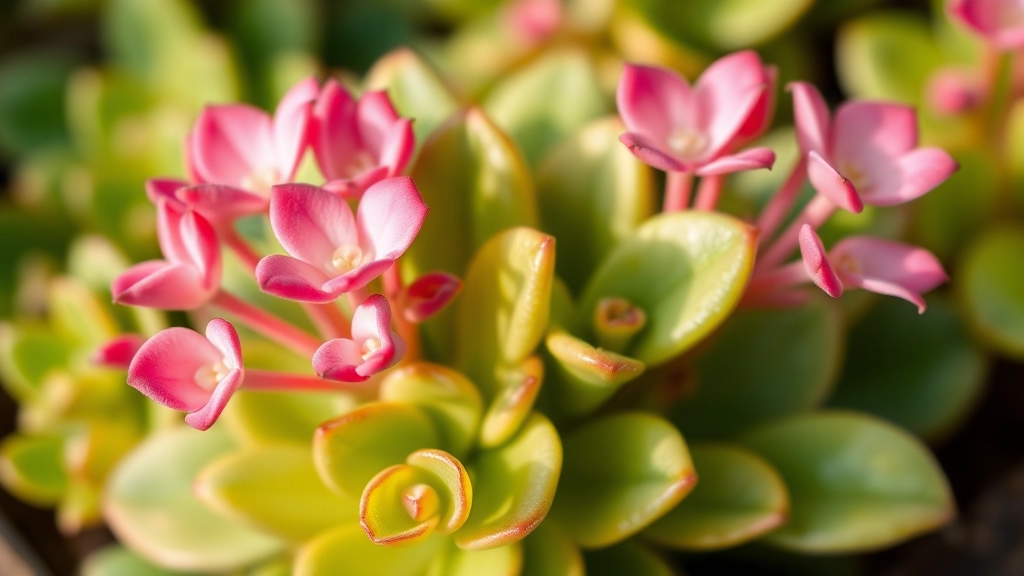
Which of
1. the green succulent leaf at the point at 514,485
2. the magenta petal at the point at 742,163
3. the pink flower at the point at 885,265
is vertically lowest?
the green succulent leaf at the point at 514,485

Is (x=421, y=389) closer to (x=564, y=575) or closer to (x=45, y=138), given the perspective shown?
(x=564, y=575)

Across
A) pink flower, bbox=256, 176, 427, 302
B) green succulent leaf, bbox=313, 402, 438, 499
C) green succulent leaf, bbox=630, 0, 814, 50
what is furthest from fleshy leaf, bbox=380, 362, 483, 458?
green succulent leaf, bbox=630, 0, 814, 50

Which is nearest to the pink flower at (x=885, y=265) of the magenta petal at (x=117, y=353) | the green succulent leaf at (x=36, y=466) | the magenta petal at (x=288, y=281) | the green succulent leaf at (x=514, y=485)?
the green succulent leaf at (x=514, y=485)

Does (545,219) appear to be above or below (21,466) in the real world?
above

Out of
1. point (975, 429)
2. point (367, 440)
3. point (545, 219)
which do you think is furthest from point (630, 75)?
point (975, 429)

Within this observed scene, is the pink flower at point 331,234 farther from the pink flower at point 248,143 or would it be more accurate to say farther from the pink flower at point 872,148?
the pink flower at point 872,148

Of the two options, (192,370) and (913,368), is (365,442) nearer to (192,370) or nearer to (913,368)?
(192,370)
